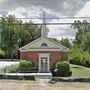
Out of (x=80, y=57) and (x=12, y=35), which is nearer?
(x=80, y=57)

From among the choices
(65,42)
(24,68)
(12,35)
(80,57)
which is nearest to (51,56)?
(24,68)

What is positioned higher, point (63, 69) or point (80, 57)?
point (80, 57)

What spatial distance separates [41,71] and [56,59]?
3.50 metres

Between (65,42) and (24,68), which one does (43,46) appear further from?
(65,42)

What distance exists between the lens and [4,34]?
9638 cm

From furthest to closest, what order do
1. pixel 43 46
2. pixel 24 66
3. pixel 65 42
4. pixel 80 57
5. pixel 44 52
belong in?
pixel 65 42 → pixel 80 57 → pixel 43 46 → pixel 44 52 → pixel 24 66

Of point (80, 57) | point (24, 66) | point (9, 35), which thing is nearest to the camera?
point (24, 66)

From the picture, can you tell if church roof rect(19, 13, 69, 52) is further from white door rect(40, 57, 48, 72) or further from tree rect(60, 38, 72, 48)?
tree rect(60, 38, 72, 48)

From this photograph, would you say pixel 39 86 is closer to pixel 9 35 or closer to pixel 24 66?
pixel 24 66

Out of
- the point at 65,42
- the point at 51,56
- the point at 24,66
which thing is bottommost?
the point at 24,66

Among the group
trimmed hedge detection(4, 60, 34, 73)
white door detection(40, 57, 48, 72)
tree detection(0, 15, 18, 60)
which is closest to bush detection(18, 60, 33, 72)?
trimmed hedge detection(4, 60, 34, 73)

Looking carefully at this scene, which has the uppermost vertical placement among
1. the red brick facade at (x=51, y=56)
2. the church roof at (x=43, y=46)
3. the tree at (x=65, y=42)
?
the tree at (x=65, y=42)

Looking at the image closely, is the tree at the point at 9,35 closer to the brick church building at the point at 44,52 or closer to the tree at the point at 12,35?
the tree at the point at 12,35

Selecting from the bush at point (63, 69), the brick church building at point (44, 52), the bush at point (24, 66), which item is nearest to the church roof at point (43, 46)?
the brick church building at point (44, 52)
